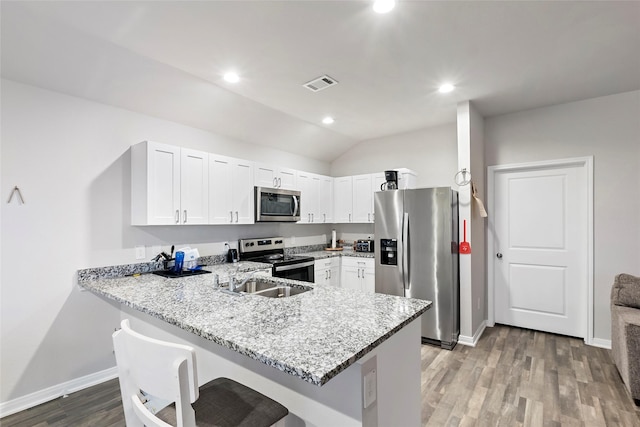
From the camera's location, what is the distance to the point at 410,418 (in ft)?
5.20

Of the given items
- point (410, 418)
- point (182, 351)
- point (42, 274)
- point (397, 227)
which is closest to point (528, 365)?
point (397, 227)

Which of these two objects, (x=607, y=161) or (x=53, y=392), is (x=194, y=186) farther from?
(x=607, y=161)

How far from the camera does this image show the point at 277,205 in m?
4.12

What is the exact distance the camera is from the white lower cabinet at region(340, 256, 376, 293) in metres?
4.41

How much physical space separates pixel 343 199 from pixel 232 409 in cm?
409

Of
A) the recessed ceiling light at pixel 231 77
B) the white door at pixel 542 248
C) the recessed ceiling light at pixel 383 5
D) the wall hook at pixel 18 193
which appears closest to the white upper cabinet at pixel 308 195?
the recessed ceiling light at pixel 231 77

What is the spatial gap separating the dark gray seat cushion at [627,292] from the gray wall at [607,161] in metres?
0.58

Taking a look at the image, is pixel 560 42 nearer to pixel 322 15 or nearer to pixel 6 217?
pixel 322 15

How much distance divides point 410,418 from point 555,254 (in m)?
3.33

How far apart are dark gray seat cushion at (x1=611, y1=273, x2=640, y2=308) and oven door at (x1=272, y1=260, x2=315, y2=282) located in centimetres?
322

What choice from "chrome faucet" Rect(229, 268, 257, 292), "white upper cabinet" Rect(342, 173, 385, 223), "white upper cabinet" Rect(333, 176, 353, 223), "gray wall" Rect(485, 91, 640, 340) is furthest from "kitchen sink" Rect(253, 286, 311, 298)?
"gray wall" Rect(485, 91, 640, 340)

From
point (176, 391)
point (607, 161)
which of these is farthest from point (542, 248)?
point (176, 391)

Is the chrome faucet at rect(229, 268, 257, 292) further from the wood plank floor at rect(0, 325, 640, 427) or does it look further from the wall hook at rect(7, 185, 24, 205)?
the wall hook at rect(7, 185, 24, 205)

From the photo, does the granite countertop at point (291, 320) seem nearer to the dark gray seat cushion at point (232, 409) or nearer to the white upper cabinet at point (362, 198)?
the dark gray seat cushion at point (232, 409)
